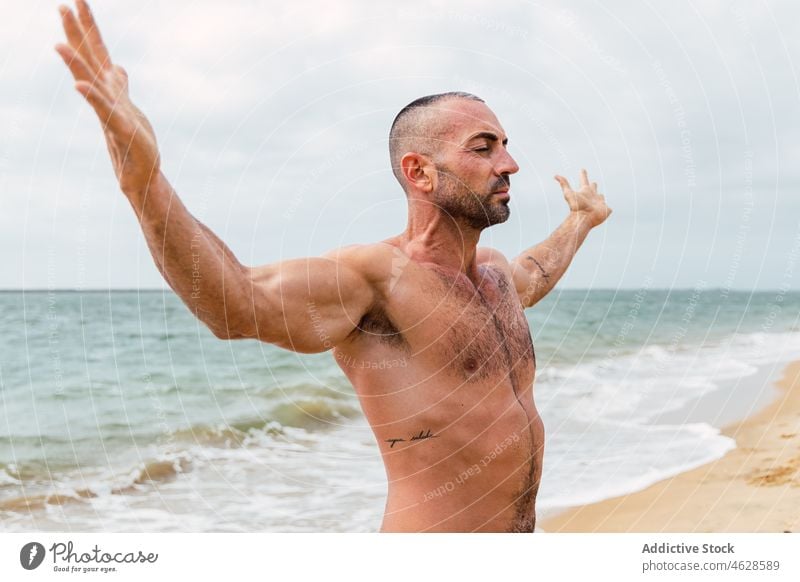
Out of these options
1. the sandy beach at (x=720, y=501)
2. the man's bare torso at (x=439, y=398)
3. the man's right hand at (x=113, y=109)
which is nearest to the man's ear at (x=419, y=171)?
the man's bare torso at (x=439, y=398)

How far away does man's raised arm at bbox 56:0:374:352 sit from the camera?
2.31 m

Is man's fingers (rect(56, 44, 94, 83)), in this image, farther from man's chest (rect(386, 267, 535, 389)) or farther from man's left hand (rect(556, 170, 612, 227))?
man's left hand (rect(556, 170, 612, 227))

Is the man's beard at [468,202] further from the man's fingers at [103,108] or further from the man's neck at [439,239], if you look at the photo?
the man's fingers at [103,108]

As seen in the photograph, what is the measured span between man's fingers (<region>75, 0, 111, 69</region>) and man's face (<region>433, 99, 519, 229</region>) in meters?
1.13

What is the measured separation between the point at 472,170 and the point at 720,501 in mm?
5285

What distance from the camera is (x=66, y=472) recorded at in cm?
948

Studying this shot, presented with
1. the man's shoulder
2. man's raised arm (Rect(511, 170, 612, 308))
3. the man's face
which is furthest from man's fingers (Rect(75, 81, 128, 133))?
man's raised arm (Rect(511, 170, 612, 308))

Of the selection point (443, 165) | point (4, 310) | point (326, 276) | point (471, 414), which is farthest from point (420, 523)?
point (4, 310)
